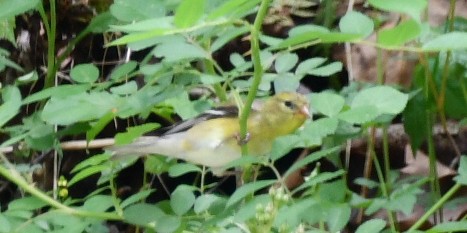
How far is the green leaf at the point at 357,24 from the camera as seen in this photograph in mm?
1119

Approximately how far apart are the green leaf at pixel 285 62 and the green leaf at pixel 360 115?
266 millimetres

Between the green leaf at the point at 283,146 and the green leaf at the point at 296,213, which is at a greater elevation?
the green leaf at the point at 283,146

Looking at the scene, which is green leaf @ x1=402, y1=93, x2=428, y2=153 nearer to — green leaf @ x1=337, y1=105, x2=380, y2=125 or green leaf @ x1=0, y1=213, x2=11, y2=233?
green leaf @ x1=337, y1=105, x2=380, y2=125

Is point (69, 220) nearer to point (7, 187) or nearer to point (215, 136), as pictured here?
point (215, 136)

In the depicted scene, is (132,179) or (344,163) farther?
(132,179)

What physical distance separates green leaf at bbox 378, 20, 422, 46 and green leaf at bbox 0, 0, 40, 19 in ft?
2.32

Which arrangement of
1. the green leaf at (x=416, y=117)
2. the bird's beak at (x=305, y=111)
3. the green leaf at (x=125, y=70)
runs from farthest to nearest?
1. the green leaf at (x=416, y=117)
2. the bird's beak at (x=305, y=111)
3. the green leaf at (x=125, y=70)

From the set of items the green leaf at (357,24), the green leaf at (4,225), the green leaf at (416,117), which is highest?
the green leaf at (357,24)

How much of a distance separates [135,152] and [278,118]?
1.13 feet

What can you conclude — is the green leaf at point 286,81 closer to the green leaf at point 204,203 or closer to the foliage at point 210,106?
the foliage at point 210,106

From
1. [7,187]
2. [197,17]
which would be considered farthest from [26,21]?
[197,17]

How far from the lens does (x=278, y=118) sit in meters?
1.78

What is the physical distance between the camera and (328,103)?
4.04 ft

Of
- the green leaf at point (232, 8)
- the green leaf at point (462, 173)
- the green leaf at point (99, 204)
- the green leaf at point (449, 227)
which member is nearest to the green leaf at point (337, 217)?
the green leaf at point (449, 227)
